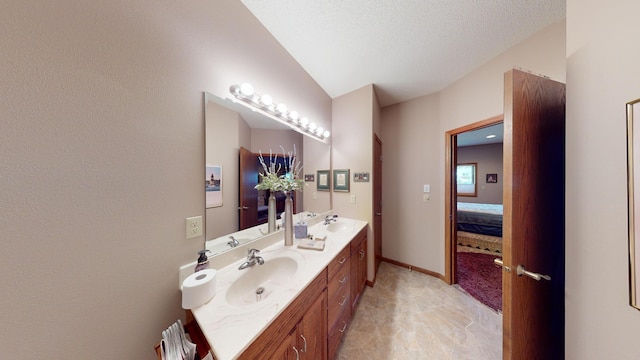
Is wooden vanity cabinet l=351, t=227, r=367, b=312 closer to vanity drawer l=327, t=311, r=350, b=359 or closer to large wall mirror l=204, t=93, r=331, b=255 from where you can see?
vanity drawer l=327, t=311, r=350, b=359

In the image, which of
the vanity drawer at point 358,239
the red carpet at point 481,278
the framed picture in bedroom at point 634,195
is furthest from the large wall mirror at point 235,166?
the red carpet at point 481,278

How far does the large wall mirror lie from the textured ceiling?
78 cm

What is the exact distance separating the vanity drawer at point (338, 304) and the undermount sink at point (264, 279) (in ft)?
1.25

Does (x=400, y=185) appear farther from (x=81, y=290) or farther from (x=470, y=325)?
(x=81, y=290)

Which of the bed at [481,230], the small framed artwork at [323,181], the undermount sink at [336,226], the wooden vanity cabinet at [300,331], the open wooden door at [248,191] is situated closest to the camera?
the wooden vanity cabinet at [300,331]

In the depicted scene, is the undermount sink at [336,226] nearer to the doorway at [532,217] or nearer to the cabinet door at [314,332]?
the cabinet door at [314,332]

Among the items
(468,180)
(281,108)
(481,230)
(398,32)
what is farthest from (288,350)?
(468,180)

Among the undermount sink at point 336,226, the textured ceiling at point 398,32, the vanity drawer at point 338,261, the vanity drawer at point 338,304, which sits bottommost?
the vanity drawer at point 338,304

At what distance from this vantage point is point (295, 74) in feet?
6.02

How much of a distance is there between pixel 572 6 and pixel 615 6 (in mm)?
213

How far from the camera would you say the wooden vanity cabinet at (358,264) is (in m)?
1.75

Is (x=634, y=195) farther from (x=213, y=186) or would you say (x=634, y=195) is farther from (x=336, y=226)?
(x=336, y=226)

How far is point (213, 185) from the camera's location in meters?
1.13

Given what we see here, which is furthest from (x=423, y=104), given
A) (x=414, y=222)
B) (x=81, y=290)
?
(x=81, y=290)
